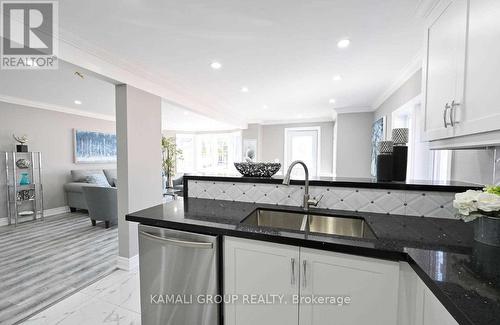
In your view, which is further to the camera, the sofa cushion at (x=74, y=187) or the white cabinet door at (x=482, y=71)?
the sofa cushion at (x=74, y=187)

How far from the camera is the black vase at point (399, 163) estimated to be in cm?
145

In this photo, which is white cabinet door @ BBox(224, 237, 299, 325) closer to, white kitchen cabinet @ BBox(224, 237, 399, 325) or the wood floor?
white kitchen cabinet @ BBox(224, 237, 399, 325)

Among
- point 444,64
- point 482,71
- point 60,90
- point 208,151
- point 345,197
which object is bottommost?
point 345,197

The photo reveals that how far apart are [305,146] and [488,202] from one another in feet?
19.0

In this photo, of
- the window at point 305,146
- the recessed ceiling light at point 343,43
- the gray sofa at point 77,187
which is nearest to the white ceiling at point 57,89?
the gray sofa at point 77,187

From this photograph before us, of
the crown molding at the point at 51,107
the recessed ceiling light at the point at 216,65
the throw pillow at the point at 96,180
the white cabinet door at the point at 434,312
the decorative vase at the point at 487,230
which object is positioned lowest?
the throw pillow at the point at 96,180

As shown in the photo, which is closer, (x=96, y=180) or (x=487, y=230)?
(x=487, y=230)

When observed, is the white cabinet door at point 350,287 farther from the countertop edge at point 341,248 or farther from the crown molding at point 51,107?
the crown molding at point 51,107

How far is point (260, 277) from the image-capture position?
1088 mm

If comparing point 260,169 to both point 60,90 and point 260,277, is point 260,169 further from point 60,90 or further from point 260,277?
point 60,90

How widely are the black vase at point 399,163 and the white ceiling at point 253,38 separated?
42.6 inches

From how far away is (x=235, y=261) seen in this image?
1.13 m

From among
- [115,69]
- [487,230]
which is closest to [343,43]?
[487,230]

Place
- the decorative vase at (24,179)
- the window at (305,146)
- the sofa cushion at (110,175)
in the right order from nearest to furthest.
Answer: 1. the decorative vase at (24,179)
2. the sofa cushion at (110,175)
3. the window at (305,146)
